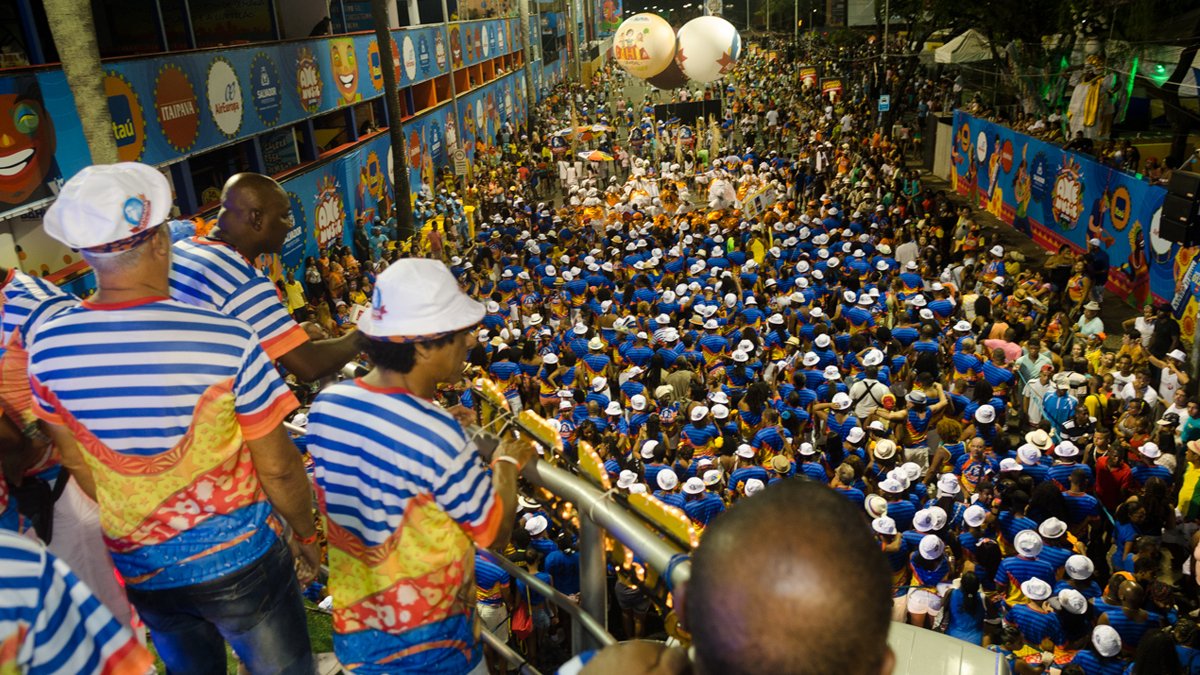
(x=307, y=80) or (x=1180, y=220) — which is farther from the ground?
(x=307, y=80)

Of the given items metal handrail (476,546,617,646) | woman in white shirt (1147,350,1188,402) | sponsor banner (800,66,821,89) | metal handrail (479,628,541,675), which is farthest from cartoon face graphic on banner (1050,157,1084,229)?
sponsor banner (800,66,821,89)

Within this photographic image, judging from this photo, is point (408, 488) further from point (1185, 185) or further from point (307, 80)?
point (307, 80)

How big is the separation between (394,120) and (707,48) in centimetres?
923

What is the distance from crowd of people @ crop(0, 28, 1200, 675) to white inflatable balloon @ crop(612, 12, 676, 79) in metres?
6.51

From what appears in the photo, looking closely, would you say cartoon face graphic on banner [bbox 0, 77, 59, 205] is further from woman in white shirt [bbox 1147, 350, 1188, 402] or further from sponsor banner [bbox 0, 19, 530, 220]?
woman in white shirt [bbox 1147, 350, 1188, 402]

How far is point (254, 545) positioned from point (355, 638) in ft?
1.33

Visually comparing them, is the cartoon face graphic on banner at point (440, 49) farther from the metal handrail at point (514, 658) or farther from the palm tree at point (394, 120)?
the metal handrail at point (514, 658)

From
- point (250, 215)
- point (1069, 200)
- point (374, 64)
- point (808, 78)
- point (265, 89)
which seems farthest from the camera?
point (808, 78)

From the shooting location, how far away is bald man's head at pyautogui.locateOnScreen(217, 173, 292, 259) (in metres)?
3.30

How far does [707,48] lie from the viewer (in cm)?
2422

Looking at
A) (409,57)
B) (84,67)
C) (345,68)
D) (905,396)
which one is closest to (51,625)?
(84,67)

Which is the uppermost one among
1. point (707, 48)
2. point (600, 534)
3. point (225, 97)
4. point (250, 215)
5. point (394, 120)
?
point (707, 48)

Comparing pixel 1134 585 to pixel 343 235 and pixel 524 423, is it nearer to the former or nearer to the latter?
pixel 524 423

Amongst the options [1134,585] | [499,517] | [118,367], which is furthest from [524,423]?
[1134,585]
